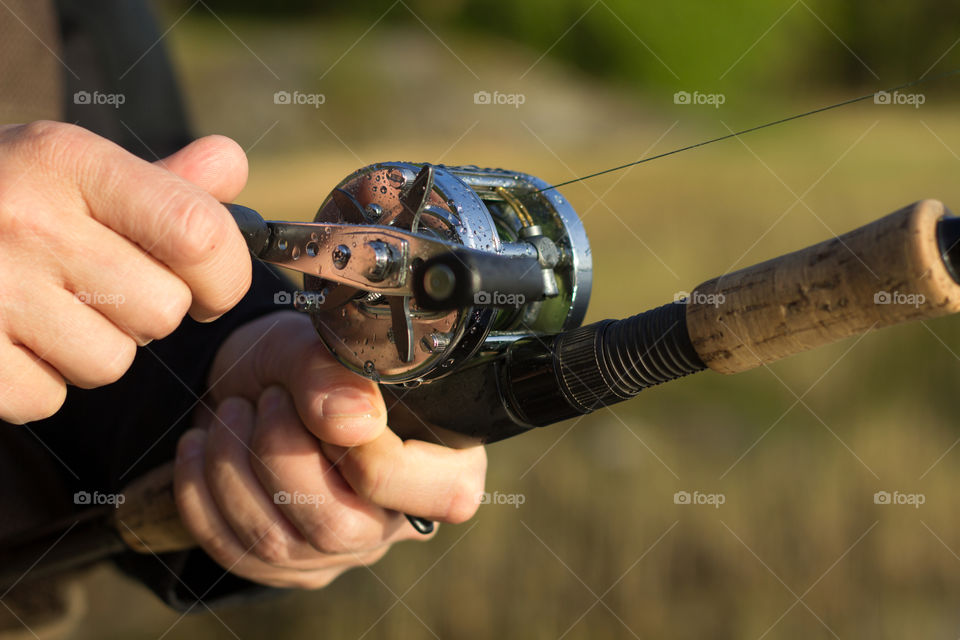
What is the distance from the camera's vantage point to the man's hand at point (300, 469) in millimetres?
1066

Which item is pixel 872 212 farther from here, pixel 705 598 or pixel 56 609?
pixel 56 609

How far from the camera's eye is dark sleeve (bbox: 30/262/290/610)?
1378 millimetres

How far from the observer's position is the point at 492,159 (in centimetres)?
483

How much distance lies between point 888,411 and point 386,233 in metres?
2.79

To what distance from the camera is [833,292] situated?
716 millimetres

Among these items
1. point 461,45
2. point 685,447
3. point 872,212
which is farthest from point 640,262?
point 461,45
